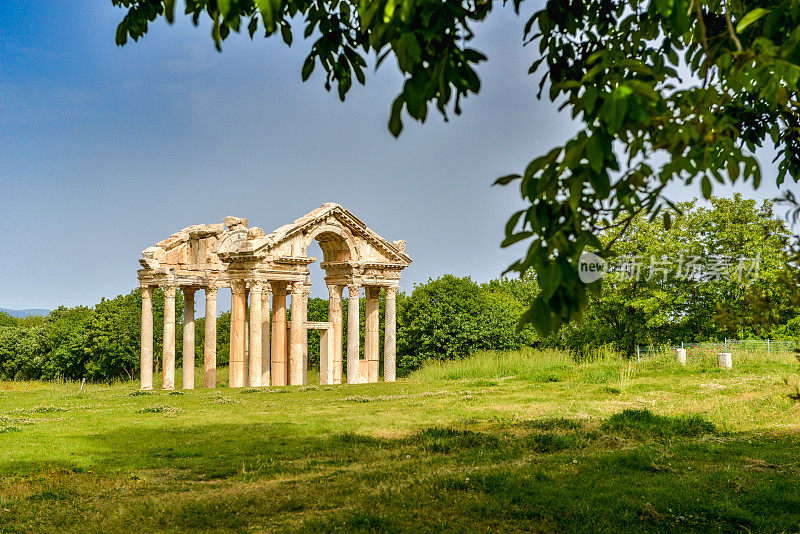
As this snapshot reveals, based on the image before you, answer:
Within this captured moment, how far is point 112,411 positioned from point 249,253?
1002 centimetres

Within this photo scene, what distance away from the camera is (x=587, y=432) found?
A: 13.3m

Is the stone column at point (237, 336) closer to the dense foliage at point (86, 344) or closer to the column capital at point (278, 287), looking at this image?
the column capital at point (278, 287)

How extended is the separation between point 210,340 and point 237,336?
3.97m

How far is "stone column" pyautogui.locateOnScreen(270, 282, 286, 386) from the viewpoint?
3055 cm

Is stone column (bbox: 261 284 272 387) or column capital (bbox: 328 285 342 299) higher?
column capital (bbox: 328 285 342 299)

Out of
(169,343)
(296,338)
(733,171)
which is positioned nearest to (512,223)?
(733,171)

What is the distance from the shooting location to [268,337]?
31078 mm

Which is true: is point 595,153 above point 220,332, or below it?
above

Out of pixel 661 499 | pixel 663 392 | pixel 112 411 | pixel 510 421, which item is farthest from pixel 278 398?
pixel 661 499

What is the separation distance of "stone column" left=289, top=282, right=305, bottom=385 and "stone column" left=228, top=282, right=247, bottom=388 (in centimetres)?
204

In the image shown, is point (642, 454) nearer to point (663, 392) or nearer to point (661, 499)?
point (661, 499)

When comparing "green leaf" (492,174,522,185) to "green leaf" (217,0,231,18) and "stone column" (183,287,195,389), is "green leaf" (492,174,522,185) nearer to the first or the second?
"green leaf" (217,0,231,18)

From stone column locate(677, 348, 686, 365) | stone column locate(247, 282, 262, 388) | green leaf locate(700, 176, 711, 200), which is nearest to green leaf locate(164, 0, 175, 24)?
green leaf locate(700, 176, 711, 200)

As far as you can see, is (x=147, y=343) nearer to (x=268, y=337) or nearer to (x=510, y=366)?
(x=268, y=337)
